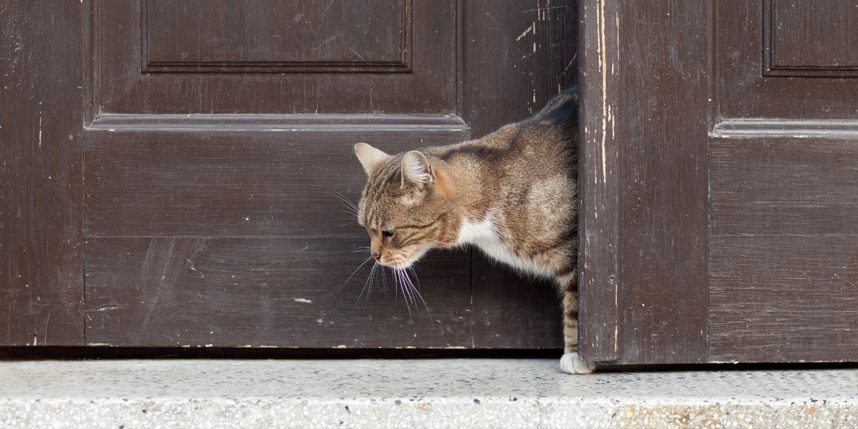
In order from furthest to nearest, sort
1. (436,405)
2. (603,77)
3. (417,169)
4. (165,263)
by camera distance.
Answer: (165,263) < (417,169) < (603,77) < (436,405)

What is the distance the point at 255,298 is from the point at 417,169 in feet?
1.59

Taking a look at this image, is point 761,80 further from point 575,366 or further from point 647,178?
point 575,366

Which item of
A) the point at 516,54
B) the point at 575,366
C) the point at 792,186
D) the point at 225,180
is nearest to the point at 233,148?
the point at 225,180

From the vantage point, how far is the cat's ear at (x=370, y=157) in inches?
81.0

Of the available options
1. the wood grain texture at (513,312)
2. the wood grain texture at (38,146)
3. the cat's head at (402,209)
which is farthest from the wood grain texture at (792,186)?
the wood grain texture at (38,146)

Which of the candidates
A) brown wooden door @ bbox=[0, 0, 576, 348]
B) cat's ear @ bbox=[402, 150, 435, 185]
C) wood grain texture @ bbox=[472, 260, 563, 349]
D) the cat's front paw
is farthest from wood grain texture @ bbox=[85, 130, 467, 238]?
the cat's front paw

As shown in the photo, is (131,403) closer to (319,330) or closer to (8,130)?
(319,330)

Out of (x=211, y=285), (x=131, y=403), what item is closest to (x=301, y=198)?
(x=211, y=285)

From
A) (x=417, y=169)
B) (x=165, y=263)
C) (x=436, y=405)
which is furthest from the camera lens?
(x=165, y=263)

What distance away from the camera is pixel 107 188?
2.12 metres

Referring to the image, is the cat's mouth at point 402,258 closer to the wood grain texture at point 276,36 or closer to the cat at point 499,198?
the cat at point 499,198

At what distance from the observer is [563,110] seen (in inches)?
82.5

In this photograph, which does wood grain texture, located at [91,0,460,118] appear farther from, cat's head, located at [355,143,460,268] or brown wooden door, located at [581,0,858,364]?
brown wooden door, located at [581,0,858,364]

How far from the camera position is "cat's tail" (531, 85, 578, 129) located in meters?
2.09
